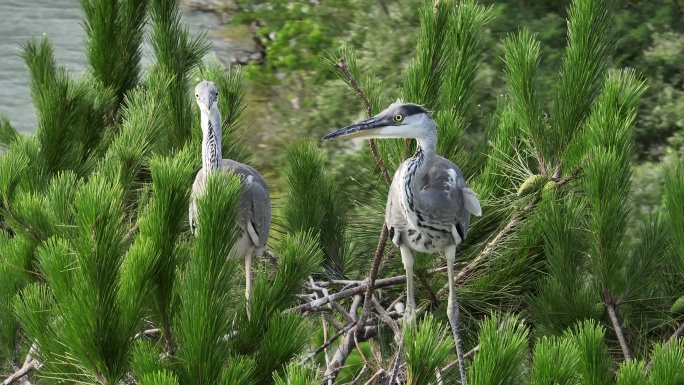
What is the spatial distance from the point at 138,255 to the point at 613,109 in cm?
152

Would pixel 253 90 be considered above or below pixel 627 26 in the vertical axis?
below

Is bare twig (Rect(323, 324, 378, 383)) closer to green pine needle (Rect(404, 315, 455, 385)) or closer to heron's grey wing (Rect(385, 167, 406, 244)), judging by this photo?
heron's grey wing (Rect(385, 167, 406, 244))

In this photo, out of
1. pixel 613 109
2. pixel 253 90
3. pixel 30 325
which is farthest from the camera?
pixel 253 90

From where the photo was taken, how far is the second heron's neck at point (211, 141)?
334 centimetres

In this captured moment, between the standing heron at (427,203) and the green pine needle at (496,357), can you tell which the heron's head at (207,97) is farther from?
the green pine needle at (496,357)

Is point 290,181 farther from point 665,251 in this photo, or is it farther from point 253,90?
point 253,90

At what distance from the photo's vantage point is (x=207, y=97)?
3.40m

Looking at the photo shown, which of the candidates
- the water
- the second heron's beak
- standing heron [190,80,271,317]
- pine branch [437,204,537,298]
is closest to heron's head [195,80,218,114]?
standing heron [190,80,271,317]

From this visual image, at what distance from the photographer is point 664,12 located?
813 cm

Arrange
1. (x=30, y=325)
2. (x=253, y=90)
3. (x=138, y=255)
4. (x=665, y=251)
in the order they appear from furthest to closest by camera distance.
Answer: (x=253, y=90), (x=665, y=251), (x=30, y=325), (x=138, y=255)

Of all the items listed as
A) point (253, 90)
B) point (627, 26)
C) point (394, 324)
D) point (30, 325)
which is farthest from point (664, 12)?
point (30, 325)

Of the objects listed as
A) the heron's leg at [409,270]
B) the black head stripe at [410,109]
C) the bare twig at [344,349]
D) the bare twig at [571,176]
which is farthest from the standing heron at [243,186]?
the bare twig at [571,176]

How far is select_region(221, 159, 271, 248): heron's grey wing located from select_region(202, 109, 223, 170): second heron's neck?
0.43 feet

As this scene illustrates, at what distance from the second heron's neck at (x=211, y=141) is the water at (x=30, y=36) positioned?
6.19 m
